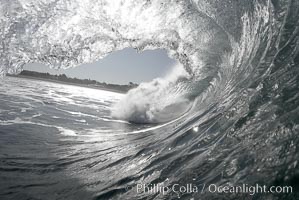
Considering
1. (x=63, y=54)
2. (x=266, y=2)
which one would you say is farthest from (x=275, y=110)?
(x=63, y=54)

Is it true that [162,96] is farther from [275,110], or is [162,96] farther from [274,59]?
[275,110]

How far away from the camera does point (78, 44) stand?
1036 centimetres

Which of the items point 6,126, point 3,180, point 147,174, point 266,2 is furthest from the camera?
point 6,126

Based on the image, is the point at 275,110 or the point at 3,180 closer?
the point at 275,110

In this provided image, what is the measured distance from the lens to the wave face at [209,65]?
3.65 metres

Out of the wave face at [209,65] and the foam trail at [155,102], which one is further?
the foam trail at [155,102]

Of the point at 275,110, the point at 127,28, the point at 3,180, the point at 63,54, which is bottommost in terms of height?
the point at 3,180

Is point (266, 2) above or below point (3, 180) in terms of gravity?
above

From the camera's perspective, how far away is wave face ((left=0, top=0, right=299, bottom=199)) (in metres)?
3.65

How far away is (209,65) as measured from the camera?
490 inches

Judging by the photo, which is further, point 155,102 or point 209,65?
point 155,102

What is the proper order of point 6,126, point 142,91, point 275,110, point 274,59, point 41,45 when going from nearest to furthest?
point 275,110 < point 274,59 < point 41,45 < point 6,126 < point 142,91

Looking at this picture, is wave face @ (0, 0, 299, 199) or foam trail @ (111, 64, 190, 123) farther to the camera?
foam trail @ (111, 64, 190, 123)

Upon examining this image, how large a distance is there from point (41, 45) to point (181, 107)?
694 centimetres
